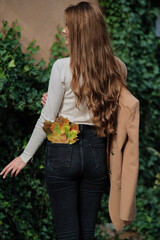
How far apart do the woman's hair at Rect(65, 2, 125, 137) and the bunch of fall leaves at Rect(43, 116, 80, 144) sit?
0.11 m

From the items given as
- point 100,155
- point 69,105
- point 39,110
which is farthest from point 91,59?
point 39,110

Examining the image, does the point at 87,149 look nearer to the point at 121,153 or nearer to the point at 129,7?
the point at 121,153

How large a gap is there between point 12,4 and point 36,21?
28cm

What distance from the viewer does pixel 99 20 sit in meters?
1.69

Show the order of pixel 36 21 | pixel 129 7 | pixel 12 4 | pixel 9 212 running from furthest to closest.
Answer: pixel 129 7
pixel 36 21
pixel 12 4
pixel 9 212

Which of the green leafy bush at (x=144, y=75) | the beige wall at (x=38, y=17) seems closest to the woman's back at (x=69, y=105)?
the beige wall at (x=38, y=17)

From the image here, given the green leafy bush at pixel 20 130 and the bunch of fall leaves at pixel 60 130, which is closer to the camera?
the bunch of fall leaves at pixel 60 130

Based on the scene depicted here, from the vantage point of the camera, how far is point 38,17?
3.00 m

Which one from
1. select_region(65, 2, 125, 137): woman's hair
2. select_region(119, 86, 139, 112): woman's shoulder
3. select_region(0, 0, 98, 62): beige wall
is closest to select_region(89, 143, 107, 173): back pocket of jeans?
select_region(65, 2, 125, 137): woman's hair

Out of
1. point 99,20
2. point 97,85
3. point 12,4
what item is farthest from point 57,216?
point 12,4

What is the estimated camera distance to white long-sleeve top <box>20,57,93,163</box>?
5.58 feet

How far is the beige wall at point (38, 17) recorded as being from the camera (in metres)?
2.79

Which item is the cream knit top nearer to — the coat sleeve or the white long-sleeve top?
the white long-sleeve top

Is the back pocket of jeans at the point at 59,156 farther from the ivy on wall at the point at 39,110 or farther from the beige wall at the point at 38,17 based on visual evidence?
the beige wall at the point at 38,17
